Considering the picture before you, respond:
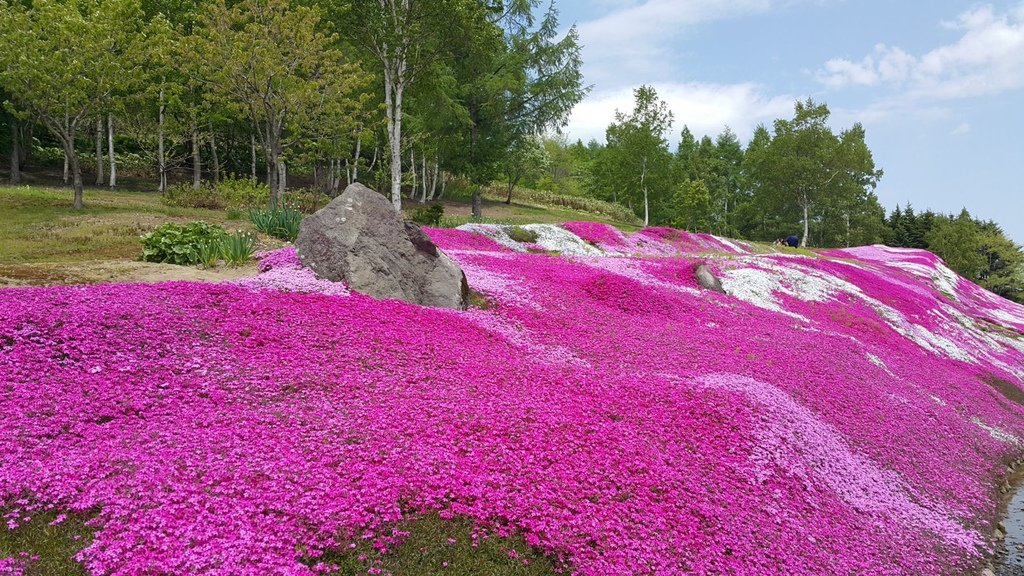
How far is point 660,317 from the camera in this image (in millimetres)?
17094

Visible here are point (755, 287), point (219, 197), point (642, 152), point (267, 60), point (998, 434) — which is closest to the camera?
point (998, 434)

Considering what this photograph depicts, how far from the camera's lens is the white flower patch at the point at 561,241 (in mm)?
32031

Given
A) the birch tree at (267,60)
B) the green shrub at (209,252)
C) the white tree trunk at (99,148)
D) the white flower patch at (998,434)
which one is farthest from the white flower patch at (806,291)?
the white tree trunk at (99,148)

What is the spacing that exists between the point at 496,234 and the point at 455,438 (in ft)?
78.3

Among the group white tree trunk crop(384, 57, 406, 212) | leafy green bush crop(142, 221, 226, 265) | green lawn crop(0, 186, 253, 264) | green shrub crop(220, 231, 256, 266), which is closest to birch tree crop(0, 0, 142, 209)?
green lawn crop(0, 186, 253, 264)

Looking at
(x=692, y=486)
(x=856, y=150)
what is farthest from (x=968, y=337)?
(x=856, y=150)

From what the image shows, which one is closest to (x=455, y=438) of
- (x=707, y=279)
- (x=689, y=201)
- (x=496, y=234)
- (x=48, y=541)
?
(x=48, y=541)

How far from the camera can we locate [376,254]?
13.7m

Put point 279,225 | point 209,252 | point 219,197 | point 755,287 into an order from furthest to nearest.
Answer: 1. point 219,197
2. point 755,287
3. point 279,225
4. point 209,252

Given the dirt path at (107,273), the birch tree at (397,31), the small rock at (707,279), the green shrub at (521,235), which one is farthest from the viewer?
the birch tree at (397,31)

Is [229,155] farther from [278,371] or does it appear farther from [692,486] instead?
[692,486]

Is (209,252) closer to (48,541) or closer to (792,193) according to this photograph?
(48,541)

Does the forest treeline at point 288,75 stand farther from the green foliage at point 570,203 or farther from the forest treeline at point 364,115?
the green foliage at point 570,203

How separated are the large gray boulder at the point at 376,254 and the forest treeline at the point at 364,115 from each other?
644 inches
